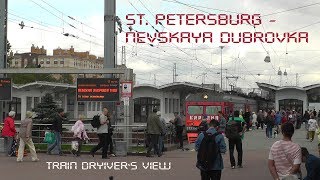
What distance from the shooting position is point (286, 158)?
710 centimetres

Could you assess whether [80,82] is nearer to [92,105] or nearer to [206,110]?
[206,110]

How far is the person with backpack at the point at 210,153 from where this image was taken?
9578 millimetres

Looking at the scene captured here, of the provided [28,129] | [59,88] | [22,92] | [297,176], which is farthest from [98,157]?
[22,92]

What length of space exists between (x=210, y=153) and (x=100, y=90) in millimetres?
11537

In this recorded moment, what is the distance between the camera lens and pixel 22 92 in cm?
5378

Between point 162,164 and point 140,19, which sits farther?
point 140,19

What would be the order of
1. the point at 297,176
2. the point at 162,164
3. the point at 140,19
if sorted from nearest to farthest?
1. the point at 297,176
2. the point at 162,164
3. the point at 140,19

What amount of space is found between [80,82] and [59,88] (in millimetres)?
29040

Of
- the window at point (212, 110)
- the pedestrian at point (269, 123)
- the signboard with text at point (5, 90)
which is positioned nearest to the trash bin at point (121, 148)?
the signboard with text at point (5, 90)

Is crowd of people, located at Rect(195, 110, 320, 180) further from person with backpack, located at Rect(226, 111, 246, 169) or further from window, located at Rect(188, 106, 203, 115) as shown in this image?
window, located at Rect(188, 106, 203, 115)

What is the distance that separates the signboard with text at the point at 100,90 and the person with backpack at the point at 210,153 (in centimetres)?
1102

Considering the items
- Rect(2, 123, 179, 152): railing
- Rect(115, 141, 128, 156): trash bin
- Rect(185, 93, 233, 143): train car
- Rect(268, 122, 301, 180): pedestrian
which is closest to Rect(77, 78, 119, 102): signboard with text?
Rect(2, 123, 179, 152): railing

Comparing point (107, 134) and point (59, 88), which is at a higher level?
point (59, 88)

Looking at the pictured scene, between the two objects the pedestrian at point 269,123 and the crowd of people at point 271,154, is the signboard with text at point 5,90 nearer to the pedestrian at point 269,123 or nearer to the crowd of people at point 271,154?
the crowd of people at point 271,154
